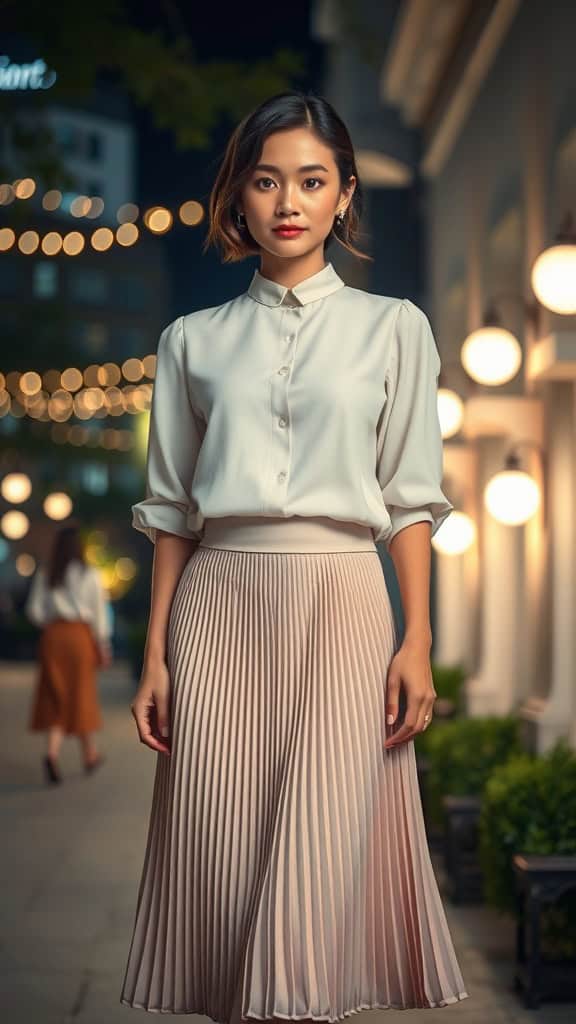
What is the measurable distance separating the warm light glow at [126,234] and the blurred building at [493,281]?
2.29 metres

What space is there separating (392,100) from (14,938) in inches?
313

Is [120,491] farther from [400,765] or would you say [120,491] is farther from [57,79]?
[400,765]

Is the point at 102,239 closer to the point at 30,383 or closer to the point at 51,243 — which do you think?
the point at 51,243

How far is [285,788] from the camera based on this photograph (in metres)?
2.58

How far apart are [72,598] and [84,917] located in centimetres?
511

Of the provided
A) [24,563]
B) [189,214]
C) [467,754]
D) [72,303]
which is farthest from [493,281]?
[72,303]

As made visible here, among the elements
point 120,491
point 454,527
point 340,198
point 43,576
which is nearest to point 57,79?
point 454,527

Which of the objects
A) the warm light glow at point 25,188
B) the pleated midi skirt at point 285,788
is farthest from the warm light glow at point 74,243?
the pleated midi skirt at point 285,788

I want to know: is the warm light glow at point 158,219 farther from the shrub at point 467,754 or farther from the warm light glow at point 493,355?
the shrub at point 467,754

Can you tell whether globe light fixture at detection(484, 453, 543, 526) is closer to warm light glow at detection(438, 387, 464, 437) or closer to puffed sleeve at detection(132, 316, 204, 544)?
warm light glow at detection(438, 387, 464, 437)

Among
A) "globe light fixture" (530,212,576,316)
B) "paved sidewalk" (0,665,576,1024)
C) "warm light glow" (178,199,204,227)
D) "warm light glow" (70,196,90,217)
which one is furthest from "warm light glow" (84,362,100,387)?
"globe light fixture" (530,212,576,316)

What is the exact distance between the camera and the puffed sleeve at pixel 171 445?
9.26ft

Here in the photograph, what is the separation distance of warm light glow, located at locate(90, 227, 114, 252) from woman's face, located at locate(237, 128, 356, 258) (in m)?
12.3

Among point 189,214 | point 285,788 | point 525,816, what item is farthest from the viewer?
point 189,214
